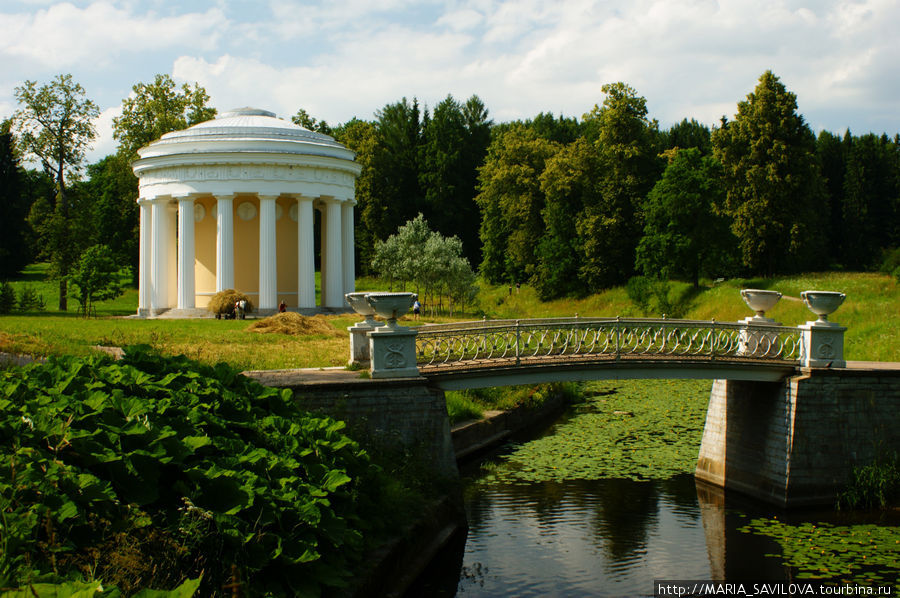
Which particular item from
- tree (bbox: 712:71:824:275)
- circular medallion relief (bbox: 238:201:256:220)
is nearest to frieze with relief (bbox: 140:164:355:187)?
circular medallion relief (bbox: 238:201:256:220)

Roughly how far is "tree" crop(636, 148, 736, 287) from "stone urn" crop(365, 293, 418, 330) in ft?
97.6

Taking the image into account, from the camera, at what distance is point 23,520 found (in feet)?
20.3

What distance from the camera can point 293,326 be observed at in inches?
1069

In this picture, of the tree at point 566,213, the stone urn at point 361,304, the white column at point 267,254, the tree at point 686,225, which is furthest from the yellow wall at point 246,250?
the stone urn at point 361,304

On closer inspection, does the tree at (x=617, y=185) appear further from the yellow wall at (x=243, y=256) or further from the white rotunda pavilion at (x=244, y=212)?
the yellow wall at (x=243, y=256)

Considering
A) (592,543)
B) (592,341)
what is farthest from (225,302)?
(592,543)

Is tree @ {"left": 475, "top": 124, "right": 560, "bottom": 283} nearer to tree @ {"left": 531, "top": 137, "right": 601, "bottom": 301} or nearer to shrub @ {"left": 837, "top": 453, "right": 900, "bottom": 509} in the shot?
tree @ {"left": 531, "top": 137, "right": 601, "bottom": 301}

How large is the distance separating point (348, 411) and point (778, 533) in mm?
7717

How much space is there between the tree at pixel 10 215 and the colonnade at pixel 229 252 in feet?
78.8

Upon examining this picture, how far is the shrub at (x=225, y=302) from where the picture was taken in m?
34.1

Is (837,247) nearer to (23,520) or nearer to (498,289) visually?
(498,289)

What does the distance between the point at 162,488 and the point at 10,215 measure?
58.7m

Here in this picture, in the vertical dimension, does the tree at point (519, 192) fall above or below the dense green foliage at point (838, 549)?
above

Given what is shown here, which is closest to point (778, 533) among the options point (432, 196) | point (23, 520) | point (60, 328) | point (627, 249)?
point (23, 520)
